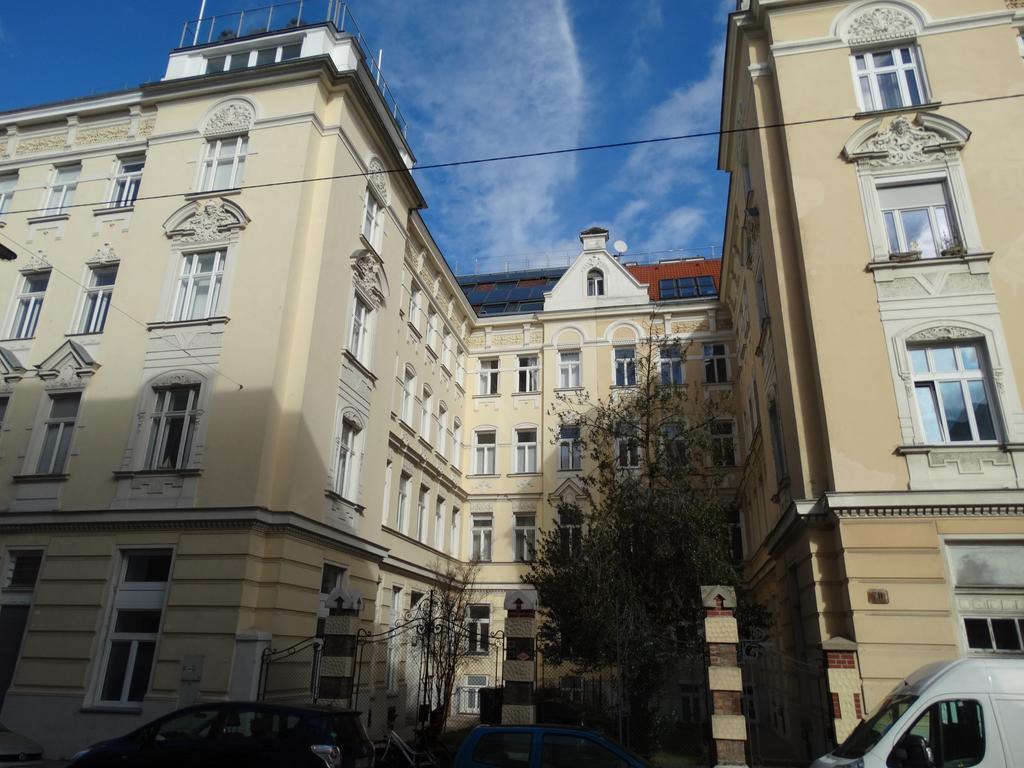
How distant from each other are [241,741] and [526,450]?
20.4 m

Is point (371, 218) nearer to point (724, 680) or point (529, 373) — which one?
point (529, 373)

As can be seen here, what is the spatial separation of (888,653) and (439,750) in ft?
27.1

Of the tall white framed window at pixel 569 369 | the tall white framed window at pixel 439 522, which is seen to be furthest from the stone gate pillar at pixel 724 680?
the tall white framed window at pixel 569 369

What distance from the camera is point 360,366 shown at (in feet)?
63.8

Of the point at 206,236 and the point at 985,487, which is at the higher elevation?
the point at 206,236

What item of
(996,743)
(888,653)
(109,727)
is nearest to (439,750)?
(109,727)

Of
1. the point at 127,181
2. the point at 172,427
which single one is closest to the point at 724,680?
the point at 172,427

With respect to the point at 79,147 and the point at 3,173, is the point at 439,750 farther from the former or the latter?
the point at 3,173

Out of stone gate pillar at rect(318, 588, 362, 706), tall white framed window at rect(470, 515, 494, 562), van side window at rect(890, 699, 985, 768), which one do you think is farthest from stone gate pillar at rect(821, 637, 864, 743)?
tall white framed window at rect(470, 515, 494, 562)

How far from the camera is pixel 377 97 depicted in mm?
21625

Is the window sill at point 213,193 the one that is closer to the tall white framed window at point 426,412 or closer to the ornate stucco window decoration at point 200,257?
the ornate stucco window decoration at point 200,257

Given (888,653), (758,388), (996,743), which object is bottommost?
(996,743)

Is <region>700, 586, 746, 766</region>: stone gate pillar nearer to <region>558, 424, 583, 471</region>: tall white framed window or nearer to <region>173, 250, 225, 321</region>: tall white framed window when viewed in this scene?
<region>173, 250, 225, 321</region>: tall white framed window

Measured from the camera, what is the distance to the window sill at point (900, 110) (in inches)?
597
